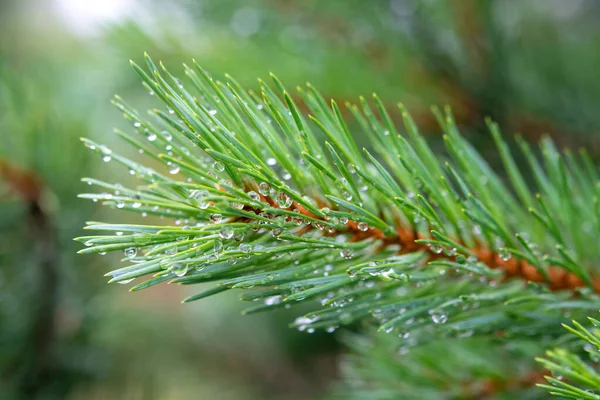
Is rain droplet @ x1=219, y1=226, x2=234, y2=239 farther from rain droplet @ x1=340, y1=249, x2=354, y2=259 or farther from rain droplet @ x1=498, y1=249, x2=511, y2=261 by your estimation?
rain droplet @ x1=498, y1=249, x2=511, y2=261

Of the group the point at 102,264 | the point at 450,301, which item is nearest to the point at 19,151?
the point at 102,264

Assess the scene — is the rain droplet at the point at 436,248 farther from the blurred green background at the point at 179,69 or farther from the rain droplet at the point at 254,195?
the blurred green background at the point at 179,69

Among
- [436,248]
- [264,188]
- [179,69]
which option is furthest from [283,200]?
[179,69]

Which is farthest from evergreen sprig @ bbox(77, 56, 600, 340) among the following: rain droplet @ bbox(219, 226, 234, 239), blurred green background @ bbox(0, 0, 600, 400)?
blurred green background @ bbox(0, 0, 600, 400)

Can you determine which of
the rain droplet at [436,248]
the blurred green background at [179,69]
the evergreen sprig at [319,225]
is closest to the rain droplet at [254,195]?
the evergreen sprig at [319,225]

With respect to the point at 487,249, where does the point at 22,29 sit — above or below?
above

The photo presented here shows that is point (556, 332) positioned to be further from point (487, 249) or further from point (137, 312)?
point (137, 312)
